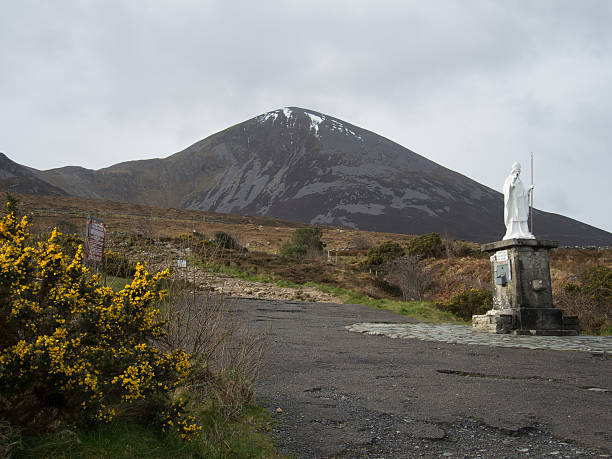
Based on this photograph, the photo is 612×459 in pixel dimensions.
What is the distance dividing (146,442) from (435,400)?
3193 mm

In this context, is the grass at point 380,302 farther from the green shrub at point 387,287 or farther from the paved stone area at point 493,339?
the paved stone area at point 493,339

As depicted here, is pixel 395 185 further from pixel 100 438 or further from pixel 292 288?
pixel 100 438

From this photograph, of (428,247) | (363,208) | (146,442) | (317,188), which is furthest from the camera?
(317,188)

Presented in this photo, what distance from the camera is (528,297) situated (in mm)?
11422

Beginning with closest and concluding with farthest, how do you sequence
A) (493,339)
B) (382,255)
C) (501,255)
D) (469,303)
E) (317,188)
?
(493,339), (501,255), (469,303), (382,255), (317,188)

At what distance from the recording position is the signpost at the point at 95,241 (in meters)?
5.27

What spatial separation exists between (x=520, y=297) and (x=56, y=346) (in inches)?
425

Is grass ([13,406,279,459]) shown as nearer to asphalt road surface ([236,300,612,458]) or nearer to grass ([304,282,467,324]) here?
asphalt road surface ([236,300,612,458])

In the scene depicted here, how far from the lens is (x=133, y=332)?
3.33 m

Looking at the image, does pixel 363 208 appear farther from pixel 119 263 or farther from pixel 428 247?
pixel 119 263

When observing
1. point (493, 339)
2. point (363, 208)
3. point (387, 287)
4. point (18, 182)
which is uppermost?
point (18, 182)

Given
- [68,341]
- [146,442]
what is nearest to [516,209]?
[146,442]

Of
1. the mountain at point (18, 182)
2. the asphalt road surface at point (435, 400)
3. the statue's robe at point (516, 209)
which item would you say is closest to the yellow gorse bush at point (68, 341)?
the asphalt road surface at point (435, 400)

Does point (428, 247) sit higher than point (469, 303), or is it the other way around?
point (428, 247)
